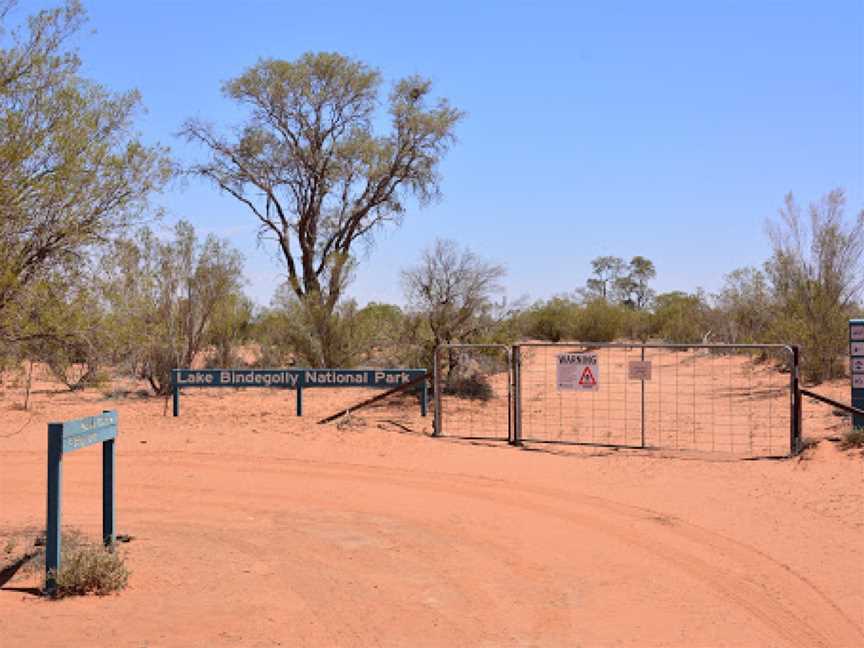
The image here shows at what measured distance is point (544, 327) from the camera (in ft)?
163

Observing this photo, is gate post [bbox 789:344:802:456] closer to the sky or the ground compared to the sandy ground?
closer to the sky

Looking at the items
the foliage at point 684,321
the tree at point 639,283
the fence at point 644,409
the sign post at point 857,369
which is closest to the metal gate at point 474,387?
the fence at point 644,409

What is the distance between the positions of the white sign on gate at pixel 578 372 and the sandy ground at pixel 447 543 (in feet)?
3.75

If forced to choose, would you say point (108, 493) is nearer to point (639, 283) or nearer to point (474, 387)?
point (474, 387)

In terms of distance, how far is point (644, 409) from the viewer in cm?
1939

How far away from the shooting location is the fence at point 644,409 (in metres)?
16.0

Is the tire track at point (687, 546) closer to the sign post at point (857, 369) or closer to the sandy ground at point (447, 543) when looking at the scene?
the sandy ground at point (447, 543)

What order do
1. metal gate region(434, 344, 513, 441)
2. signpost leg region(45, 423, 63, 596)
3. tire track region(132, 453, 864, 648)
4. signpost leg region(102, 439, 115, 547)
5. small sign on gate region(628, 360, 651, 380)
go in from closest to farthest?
tire track region(132, 453, 864, 648) < signpost leg region(45, 423, 63, 596) < signpost leg region(102, 439, 115, 547) < small sign on gate region(628, 360, 651, 380) < metal gate region(434, 344, 513, 441)

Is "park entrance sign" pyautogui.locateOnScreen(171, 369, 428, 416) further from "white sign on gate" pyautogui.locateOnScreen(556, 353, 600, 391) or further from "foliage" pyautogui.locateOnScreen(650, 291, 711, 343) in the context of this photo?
"foliage" pyautogui.locateOnScreen(650, 291, 711, 343)

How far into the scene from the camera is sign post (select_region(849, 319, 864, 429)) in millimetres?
14625

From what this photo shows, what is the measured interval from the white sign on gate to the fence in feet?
0.06

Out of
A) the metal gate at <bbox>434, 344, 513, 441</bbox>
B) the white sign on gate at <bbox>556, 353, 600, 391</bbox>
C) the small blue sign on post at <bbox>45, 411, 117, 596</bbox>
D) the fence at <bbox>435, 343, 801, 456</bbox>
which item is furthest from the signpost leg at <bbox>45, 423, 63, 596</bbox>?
the metal gate at <bbox>434, 344, 513, 441</bbox>

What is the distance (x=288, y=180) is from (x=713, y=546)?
22.3 metres

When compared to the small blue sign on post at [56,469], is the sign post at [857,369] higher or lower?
higher
